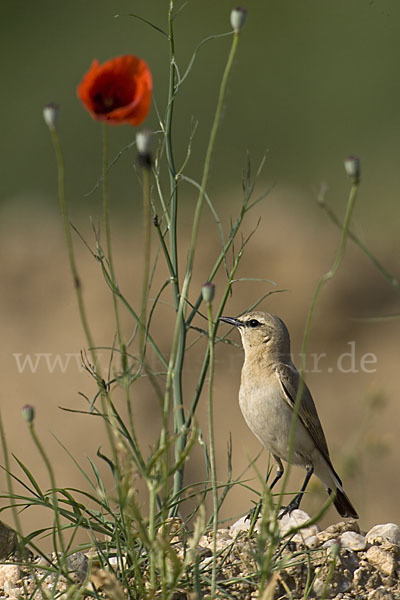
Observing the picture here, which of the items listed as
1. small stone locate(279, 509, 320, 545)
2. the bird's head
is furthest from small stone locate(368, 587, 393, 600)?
the bird's head

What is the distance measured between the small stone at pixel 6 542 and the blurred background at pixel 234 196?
2978 mm

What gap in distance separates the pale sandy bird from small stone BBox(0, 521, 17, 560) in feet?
3.19

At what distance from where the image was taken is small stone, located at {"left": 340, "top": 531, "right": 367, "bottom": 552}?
2.71 meters

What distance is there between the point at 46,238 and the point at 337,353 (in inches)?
111

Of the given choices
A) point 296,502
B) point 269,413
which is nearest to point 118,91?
point 269,413

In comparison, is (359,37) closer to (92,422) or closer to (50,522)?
(92,422)

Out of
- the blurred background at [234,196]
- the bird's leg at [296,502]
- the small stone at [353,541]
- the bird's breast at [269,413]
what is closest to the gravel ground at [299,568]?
the small stone at [353,541]

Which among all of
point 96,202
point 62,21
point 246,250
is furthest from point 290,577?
point 62,21

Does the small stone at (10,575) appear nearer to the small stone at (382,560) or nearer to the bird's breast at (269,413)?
the small stone at (382,560)

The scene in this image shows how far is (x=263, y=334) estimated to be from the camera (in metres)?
3.55

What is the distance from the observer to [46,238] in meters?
8.69

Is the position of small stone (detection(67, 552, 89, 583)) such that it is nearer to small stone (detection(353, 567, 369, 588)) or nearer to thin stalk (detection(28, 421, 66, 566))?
thin stalk (detection(28, 421, 66, 566))

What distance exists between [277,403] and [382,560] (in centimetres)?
85

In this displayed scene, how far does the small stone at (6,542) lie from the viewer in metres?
2.79
